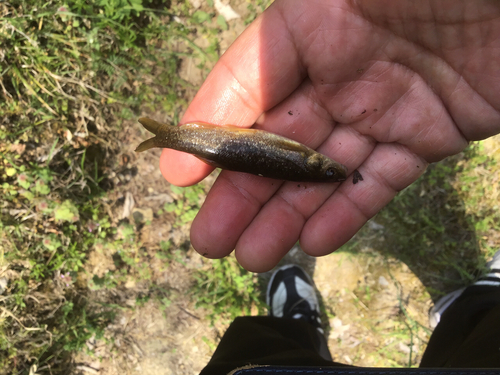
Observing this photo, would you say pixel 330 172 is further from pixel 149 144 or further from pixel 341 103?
pixel 149 144

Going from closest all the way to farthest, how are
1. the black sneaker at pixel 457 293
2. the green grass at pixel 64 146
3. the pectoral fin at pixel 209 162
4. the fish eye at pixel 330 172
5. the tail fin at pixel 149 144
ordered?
the fish eye at pixel 330 172
the pectoral fin at pixel 209 162
the tail fin at pixel 149 144
the green grass at pixel 64 146
the black sneaker at pixel 457 293

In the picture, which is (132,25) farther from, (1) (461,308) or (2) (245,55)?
(1) (461,308)

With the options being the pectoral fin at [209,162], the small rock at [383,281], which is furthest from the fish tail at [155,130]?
the small rock at [383,281]

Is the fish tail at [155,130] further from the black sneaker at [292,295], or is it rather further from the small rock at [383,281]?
the small rock at [383,281]

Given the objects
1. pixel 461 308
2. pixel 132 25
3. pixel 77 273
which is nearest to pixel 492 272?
pixel 461 308

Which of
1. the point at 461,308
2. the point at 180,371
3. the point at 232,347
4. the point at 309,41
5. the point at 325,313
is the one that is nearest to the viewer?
the point at 309,41
